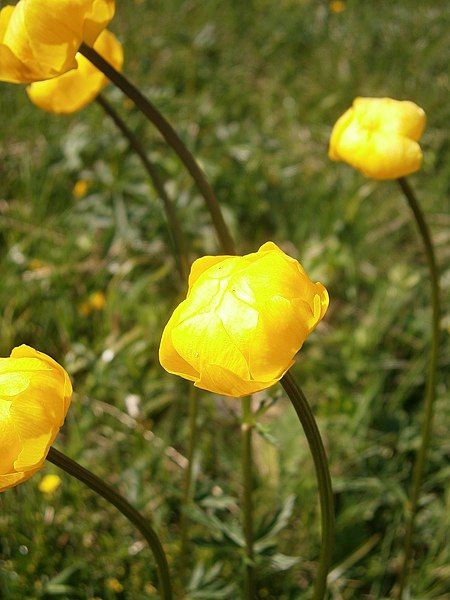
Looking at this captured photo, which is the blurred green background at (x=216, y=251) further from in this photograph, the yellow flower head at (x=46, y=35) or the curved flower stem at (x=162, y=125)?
the yellow flower head at (x=46, y=35)

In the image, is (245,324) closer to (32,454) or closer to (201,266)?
(201,266)

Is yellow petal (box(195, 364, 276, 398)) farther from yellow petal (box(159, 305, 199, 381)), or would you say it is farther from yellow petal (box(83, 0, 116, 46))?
yellow petal (box(83, 0, 116, 46))

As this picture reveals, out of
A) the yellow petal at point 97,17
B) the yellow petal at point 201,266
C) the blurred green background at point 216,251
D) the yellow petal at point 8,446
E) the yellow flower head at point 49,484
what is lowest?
the blurred green background at point 216,251

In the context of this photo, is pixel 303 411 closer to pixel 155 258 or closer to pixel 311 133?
pixel 155 258

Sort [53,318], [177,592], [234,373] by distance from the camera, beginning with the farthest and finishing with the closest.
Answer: [53,318] < [177,592] < [234,373]

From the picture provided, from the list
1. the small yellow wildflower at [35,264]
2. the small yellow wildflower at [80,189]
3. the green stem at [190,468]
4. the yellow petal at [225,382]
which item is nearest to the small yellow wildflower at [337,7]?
the small yellow wildflower at [80,189]

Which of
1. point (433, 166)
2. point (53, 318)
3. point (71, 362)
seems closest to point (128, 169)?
point (53, 318)

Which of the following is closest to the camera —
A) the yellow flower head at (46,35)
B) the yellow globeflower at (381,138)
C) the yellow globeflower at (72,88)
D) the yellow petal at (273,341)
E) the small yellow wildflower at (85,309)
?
the yellow petal at (273,341)

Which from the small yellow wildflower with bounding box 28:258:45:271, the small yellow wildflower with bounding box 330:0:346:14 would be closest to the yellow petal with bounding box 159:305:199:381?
the small yellow wildflower with bounding box 28:258:45:271
